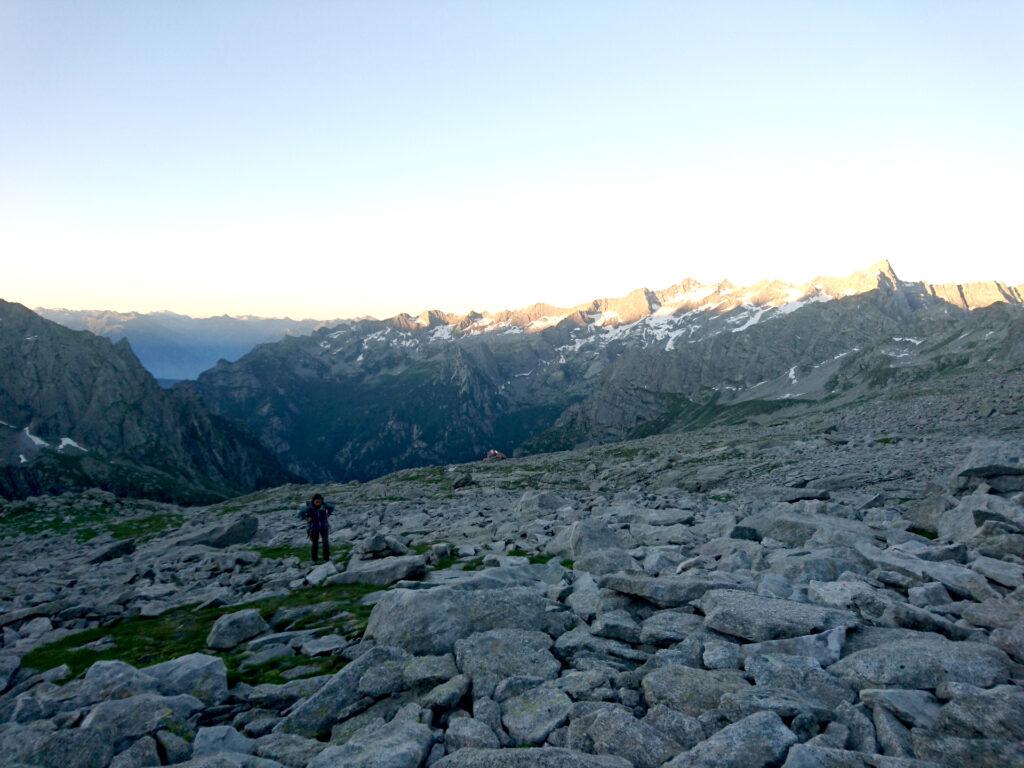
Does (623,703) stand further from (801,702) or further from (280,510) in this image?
(280,510)

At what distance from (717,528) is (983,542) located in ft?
28.4

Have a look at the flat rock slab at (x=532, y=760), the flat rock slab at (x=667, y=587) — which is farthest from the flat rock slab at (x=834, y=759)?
the flat rock slab at (x=667, y=587)

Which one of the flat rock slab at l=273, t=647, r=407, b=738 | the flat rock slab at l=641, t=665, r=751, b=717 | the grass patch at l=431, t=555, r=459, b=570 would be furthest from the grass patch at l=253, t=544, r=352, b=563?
the flat rock slab at l=641, t=665, r=751, b=717

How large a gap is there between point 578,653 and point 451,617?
296 cm

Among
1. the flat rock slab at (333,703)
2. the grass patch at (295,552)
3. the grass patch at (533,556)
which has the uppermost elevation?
the flat rock slab at (333,703)

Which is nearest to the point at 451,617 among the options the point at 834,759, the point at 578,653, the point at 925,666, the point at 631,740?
the point at 578,653

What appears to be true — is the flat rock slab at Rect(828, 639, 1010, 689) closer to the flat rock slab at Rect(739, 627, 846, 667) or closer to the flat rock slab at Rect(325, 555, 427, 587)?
the flat rock slab at Rect(739, 627, 846, 667)


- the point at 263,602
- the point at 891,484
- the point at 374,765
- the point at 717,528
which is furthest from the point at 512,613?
the point at 891,484

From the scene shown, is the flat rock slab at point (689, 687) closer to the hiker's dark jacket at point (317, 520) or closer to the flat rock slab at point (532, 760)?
the flat rock slab at point (532, 760)

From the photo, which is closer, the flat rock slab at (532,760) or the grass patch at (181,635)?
the flat rock slab at (532,760)

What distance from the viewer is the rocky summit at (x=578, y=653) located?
25.7 ft

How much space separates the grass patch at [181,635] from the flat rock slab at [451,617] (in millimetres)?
1649

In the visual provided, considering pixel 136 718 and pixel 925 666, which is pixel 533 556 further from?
pixel 925 666

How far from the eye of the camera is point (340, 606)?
17.0 metres
